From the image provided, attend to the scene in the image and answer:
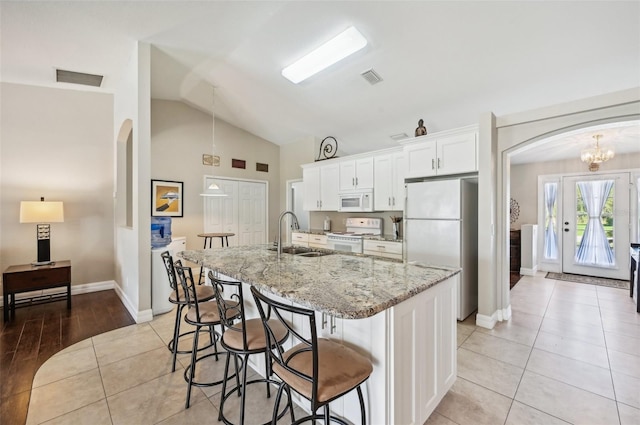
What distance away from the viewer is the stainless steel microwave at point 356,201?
4602mm

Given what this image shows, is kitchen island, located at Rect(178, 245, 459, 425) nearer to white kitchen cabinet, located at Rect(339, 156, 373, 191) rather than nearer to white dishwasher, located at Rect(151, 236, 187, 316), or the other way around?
white dishwasher, located at Rect(151, 236, 187, 316)

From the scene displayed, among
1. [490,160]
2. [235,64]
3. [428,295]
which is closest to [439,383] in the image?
[428,295]

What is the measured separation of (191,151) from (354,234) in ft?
11.6

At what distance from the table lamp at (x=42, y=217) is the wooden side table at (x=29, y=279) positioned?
0.18m

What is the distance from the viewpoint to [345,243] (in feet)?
14.9

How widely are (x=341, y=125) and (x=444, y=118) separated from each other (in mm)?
1704

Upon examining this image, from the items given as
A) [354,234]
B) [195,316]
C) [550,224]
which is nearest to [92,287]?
[195,316]

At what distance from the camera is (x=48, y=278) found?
3549mm

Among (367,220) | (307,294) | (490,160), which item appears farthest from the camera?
(367,220)

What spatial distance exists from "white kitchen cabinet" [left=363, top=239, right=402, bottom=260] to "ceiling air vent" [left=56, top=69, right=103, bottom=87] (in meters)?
4.44

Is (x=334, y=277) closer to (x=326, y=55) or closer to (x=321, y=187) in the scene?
(x=326, y=55)

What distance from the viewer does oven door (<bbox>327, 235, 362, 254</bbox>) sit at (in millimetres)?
4367

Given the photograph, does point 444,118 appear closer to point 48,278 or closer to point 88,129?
point 88,129

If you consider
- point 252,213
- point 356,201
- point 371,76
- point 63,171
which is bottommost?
point 252,213
